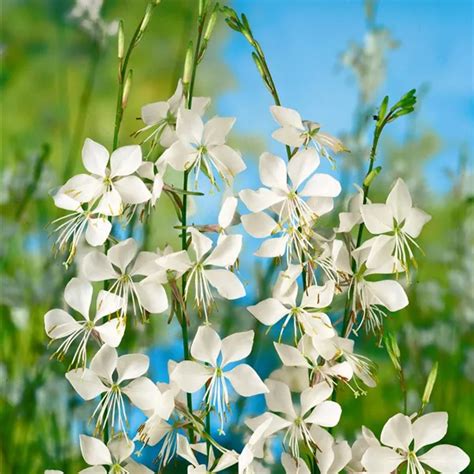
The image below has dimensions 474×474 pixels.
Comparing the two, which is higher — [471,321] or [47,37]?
[47,37]

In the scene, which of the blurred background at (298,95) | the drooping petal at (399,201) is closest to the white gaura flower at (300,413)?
the drooping petal at (399,201)

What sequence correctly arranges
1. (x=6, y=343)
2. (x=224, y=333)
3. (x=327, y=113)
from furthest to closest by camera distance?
(x=327, y=113) < (x=6, y=343) < (x=224, y=333)

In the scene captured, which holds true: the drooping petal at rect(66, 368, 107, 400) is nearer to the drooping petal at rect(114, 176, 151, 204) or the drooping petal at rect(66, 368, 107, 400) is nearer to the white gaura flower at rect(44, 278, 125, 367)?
the white gaura flower at rect(44, 278, 125, 367)

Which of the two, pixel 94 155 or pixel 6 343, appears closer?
pixel 94 155

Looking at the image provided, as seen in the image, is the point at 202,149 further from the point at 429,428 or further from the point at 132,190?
the point at 429,428

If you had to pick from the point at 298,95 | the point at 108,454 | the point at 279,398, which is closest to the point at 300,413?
the point at 279,398

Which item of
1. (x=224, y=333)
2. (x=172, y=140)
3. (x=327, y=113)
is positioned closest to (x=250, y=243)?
(x=327, y=113)

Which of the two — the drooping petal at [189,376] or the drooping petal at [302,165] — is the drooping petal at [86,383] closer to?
the drooping petal at [189,376]

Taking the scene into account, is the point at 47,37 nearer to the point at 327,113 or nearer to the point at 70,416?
the point at 327,113
